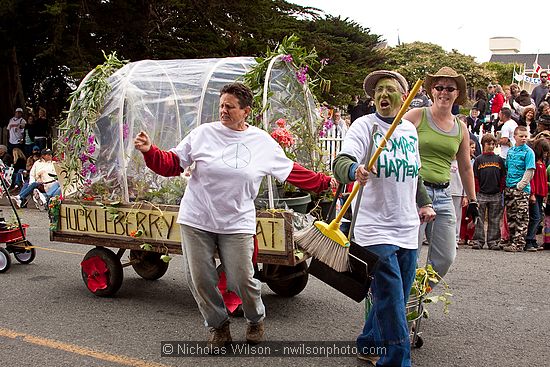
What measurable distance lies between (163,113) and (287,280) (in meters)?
2.11

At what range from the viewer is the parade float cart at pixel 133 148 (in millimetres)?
6066

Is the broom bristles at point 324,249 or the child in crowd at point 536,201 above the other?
the broom bristles at point 324,249

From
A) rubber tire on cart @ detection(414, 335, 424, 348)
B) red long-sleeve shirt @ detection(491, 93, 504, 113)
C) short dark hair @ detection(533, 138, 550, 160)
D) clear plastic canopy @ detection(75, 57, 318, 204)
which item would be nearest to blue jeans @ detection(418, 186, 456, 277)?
rubber tire on cart @ detection(414, 335, 424, 348)

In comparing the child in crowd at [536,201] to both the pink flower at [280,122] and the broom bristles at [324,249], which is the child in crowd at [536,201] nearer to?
the pink flower at [280,122]

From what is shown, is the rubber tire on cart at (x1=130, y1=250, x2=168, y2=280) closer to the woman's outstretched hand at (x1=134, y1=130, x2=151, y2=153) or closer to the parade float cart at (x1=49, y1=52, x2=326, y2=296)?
the parade float cart at (x1=49, y1=52, x2=326, y2=296)

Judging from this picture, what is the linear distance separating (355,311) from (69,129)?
3484 mm

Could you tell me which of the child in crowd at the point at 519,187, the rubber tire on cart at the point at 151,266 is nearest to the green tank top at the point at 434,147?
the rubber tire on cart at the point at 151,266

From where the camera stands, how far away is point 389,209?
3963 mm

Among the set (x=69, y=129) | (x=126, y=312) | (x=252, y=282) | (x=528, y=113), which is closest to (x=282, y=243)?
(x=252, y=282)

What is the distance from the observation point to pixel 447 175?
4742mm

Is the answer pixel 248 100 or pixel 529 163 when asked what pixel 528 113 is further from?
pixel 248 100

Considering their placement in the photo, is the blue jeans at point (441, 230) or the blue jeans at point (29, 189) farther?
the blue jeans at point (29, 189)

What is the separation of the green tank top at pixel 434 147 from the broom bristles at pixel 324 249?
112 centimetres

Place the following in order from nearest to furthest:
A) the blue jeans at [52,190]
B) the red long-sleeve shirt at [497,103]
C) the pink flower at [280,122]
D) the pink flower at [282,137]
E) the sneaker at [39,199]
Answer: the pink flower at [282,137] < the pink flower at [280,122] < the blue jeans at [52,190] < the sneaker at [39,199] < the red long-sleeve shirt at [497,103]
